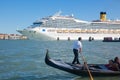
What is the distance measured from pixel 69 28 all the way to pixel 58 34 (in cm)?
417

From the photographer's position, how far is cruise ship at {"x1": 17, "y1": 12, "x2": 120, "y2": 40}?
3841 inches

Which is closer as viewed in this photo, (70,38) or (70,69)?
(70,69)

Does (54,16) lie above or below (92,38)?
above

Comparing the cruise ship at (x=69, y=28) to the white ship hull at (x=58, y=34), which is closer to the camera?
the white ship hull at (x=58, y=34)

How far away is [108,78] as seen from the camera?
1482 cm

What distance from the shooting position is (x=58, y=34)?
99.4m

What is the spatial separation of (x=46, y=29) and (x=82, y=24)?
12.7m

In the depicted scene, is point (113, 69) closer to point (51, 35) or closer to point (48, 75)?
point (48, 75)

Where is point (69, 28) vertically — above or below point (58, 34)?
above

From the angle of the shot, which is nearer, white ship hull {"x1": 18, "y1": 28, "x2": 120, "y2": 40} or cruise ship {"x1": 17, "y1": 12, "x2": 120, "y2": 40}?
white ship hull {"x1": 18, "y1": 28, "x2": 120, "y2": 40}

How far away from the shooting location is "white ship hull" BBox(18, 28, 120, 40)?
96500mm

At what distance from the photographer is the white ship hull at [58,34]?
96500 mm

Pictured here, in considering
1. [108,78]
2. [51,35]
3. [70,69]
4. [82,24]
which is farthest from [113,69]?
[82,24]

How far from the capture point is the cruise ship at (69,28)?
97.6 m
